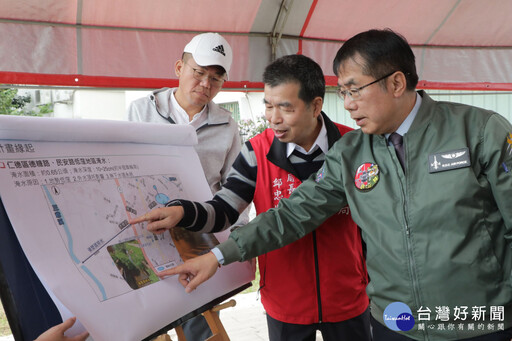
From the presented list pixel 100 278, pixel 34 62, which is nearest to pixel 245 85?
pixel 34 62

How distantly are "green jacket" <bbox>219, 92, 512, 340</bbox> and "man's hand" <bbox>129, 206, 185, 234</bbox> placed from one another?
1.57 feet

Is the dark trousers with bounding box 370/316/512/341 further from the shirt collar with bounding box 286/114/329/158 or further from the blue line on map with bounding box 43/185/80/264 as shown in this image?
the blue line on map with bounding box 43/185/80/264

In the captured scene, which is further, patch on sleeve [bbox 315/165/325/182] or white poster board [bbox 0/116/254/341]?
patch on sleeve [bbox 315/165/325/182]

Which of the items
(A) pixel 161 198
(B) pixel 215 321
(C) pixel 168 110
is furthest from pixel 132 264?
(C) pixel 168 110

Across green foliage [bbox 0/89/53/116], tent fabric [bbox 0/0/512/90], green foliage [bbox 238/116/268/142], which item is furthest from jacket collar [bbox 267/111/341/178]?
green foliage [bbox 0/89/53/116]

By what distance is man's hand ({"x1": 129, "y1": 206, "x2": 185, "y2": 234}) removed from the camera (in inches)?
47.3

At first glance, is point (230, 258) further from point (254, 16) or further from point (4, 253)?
point (254, 16)

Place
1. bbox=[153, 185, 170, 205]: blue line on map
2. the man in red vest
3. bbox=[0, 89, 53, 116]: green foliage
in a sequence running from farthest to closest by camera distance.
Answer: bbox=[0, 89, 53, 116]: green foliage → the man in red vest → bbox=[153, 185, 170, 205]: blue line on map

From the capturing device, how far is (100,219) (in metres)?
1.10

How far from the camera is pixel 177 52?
8.77 ft

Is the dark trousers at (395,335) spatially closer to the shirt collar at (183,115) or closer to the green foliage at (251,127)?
the shirt collar at (183,115)

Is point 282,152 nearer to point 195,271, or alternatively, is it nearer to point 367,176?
point 367,176

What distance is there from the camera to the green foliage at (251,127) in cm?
576

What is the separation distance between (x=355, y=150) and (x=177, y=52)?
1689mm
